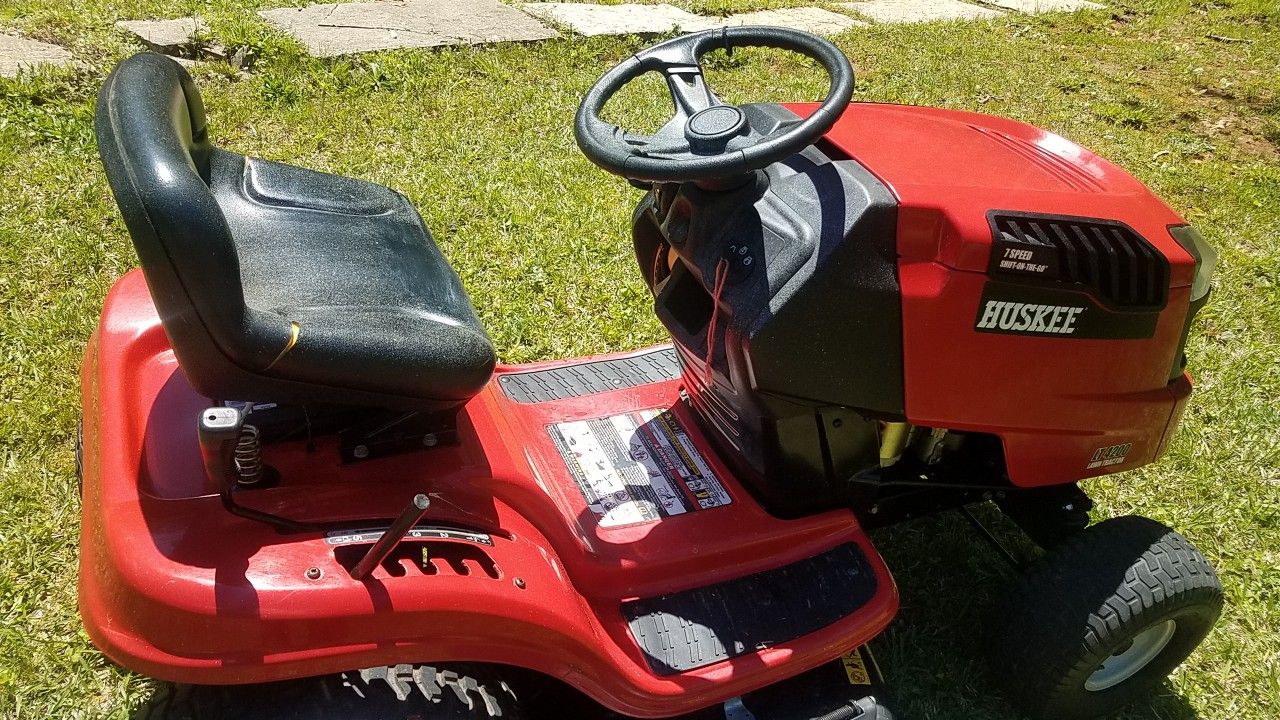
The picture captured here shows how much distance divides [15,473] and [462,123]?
8.61 feet

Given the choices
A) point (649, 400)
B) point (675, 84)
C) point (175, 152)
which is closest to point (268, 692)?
point (175, 152)

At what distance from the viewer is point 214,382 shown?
1404 mm

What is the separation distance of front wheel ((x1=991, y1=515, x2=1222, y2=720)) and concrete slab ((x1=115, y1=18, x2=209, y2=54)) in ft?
15.2

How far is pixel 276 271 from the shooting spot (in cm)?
175

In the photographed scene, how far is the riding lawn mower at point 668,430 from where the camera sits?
55.9 inches

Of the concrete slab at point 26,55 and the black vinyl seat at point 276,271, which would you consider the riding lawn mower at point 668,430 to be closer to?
the black vinyl seat at point 276,271

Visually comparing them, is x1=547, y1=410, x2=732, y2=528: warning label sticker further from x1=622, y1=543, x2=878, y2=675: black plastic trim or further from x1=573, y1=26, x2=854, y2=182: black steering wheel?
x1=573, y1=26, x2=854, y2=182: black steering wheel

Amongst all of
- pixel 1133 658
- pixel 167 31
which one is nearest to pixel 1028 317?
pixel 1133 658

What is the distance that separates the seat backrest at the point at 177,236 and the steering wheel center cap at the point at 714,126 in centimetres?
76

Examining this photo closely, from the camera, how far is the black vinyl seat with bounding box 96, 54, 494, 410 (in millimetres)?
1303

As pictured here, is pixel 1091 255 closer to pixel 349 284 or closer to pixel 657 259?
pixel 657 259

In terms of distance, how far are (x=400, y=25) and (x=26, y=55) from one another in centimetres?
184

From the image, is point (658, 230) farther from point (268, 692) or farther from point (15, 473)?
point (15, 473)

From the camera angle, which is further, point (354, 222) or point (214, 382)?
point (354, 222)
